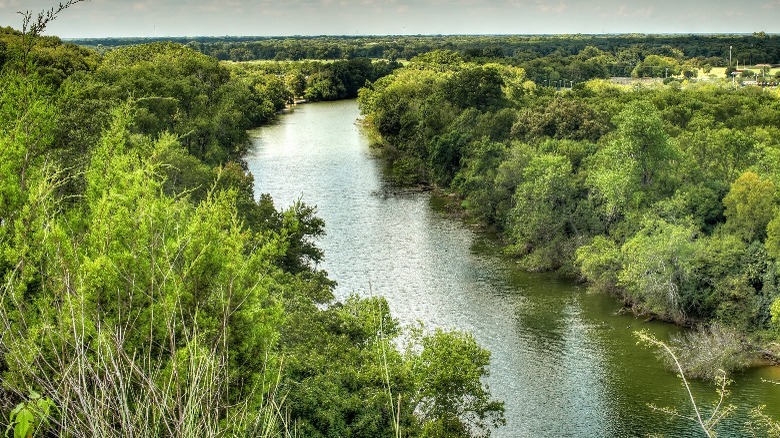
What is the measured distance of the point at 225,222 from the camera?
16.7 m

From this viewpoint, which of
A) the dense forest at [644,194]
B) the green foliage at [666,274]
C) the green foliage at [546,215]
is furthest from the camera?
the green foliage at [546,215]

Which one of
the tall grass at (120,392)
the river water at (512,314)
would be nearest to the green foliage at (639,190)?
Result: the river water at (512,314)

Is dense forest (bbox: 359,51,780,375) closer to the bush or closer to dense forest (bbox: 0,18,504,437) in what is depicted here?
the bush

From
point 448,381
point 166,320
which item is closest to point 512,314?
point 448,381

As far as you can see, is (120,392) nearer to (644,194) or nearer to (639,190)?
(644,194)

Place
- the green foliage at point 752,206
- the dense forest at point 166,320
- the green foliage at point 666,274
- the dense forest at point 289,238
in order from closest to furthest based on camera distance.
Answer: the dense forest at point 166,320 → the dense forest at point 289,238 → the green foliage at point 666,274 → the green foliage at point 752,206

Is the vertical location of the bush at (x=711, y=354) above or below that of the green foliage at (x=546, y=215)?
below

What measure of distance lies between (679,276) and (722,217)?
4.98m

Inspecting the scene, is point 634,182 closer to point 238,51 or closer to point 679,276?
point 679,276

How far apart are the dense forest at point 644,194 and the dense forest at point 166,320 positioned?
12711mm

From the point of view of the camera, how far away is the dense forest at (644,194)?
104 feet

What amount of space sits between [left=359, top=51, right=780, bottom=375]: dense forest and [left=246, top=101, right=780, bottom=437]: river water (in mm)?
1643

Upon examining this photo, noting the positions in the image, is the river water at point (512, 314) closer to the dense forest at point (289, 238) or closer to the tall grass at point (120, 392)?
the dense forest at point (289, 238)

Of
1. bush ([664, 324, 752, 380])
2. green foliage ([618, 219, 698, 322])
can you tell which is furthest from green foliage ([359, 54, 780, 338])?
bush ([664, 324, 752, 380])
